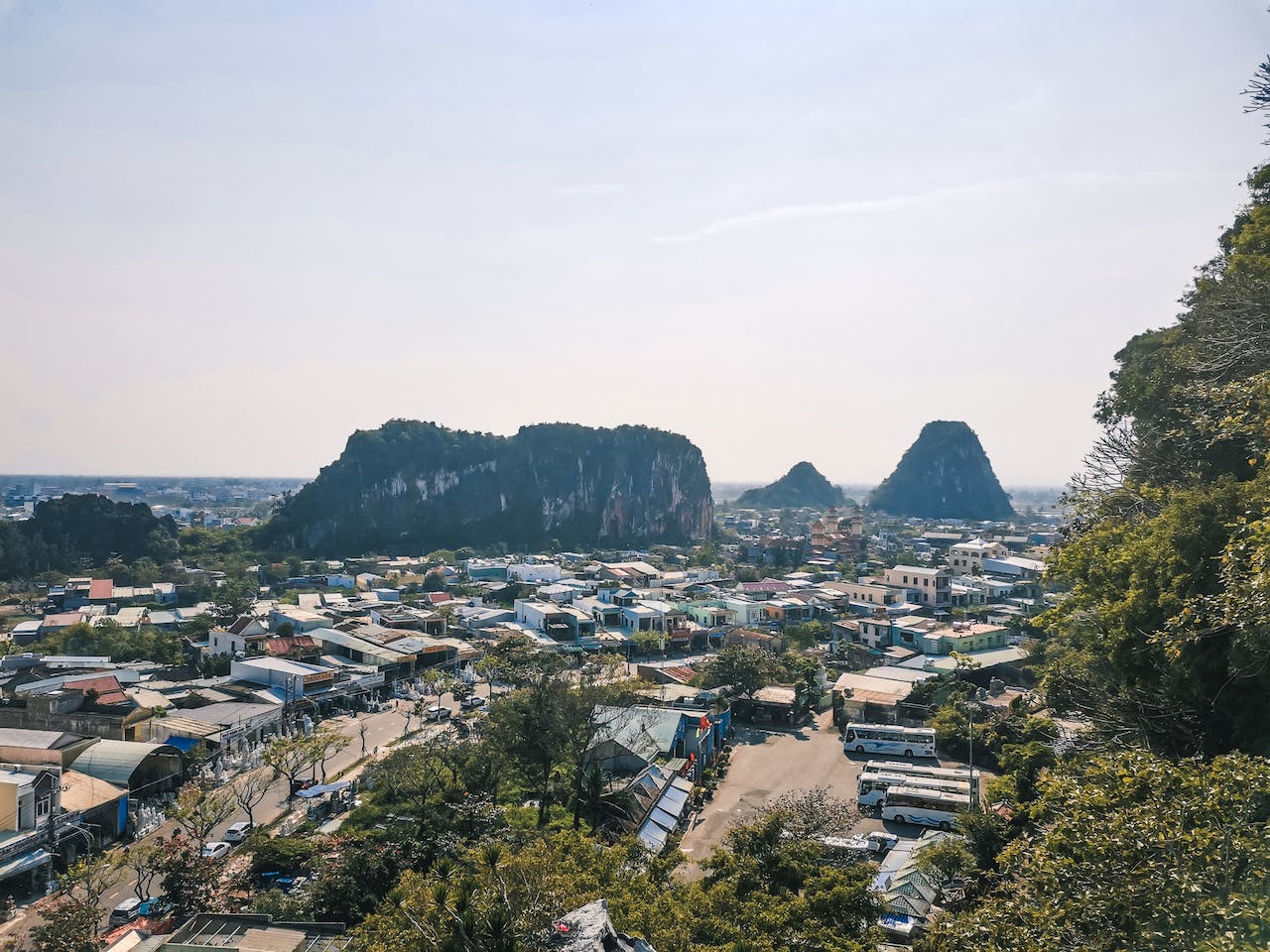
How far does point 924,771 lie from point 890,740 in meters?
2.17

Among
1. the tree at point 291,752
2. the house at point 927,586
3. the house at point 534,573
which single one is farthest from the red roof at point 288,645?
the house at point 927,586

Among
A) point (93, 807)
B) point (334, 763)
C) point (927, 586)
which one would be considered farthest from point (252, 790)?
point (927, 586)

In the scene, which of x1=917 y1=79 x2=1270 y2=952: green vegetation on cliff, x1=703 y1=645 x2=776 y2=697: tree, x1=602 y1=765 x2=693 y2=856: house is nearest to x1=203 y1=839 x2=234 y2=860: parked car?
x1=602 y1=765 x2=693 y2=856: house

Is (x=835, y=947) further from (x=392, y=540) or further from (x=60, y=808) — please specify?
(x=392, y=540)

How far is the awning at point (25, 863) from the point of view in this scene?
11992mm

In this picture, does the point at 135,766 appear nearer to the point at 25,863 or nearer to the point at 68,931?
the point at 25,863

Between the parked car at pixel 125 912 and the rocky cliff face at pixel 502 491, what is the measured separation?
2082 inches

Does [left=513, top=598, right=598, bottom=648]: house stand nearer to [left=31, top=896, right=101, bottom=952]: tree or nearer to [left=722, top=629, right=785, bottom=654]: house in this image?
[left=722, top=629, right=785, bottom=654]: house

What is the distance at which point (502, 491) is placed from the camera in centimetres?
7506

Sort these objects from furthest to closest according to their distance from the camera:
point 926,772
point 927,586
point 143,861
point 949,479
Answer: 1. point 949,479
2. point 927,586
3. point 926,772
4. point 143,861

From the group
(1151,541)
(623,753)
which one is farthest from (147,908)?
(1151,541)

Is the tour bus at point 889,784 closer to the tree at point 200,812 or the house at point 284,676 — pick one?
the tree at point 200,812

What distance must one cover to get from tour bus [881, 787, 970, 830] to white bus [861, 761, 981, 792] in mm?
1121

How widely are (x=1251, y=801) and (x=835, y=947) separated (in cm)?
383
